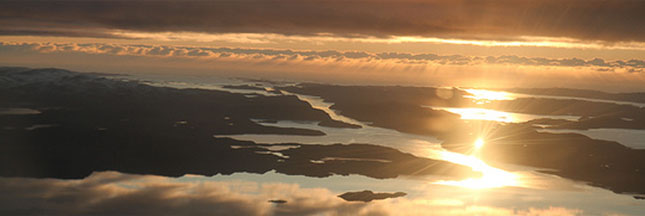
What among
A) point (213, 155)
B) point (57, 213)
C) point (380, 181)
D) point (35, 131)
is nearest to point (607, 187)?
point (380, 181)

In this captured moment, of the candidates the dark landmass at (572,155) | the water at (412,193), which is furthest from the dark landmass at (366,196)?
the dark landmass at (572,155)

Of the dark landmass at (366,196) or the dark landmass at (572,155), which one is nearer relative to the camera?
the dark landmass at (366,196)

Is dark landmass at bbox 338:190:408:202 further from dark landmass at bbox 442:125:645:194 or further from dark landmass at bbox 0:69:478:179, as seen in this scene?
dark landmass at bbox 442:125:645:194

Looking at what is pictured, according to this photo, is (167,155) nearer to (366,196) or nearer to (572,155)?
(366,196)

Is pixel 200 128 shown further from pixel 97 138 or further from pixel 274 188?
pixel 274 188

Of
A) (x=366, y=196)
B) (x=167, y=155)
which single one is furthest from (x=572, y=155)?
(x=167, y=155)

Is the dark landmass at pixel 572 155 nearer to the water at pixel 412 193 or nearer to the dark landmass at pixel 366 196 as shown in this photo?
the water at pixel 412 193

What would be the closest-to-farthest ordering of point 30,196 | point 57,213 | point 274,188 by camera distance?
point 57,213 < point 30,196 < point 274,188

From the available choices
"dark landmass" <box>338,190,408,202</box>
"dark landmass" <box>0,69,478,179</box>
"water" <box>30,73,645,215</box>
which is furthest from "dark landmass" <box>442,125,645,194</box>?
"dark landmass" <box>338,190,408,202</box>
